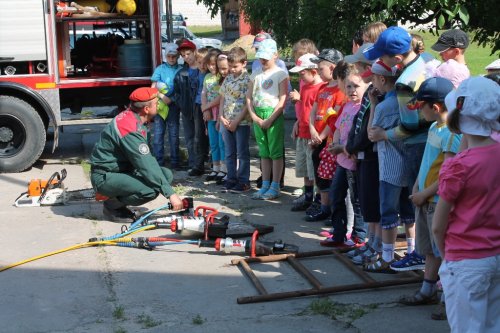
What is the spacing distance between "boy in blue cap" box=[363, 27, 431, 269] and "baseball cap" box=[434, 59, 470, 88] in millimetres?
580

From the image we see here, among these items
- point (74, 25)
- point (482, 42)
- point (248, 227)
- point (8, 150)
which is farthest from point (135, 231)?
point (74, 25)

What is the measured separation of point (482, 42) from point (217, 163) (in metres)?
3.41

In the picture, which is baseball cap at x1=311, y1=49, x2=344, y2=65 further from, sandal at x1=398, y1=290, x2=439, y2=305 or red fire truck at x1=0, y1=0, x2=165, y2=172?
red fire truck at x1=0, y1=0, x2=165, y2=172

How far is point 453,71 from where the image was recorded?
6.48 m

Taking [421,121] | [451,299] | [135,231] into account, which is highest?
[421,121]

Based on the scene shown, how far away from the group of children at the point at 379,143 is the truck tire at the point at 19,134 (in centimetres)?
157

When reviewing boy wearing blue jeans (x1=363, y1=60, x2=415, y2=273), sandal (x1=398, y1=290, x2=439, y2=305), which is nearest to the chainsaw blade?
boy wearing blue jeans (x1=363, y1=60, x2=415, y2=273)

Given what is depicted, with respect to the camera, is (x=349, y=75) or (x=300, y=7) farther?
(x=300, y=7)

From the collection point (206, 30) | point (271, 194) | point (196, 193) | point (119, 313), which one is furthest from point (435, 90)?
point (206, 30)

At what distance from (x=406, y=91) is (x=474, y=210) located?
1.99 metres

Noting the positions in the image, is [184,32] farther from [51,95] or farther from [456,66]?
[456,66]

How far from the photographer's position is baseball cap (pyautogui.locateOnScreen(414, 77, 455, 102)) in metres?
4.95

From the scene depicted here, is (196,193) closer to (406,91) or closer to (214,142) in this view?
(214,142)

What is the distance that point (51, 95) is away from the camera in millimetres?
11070
